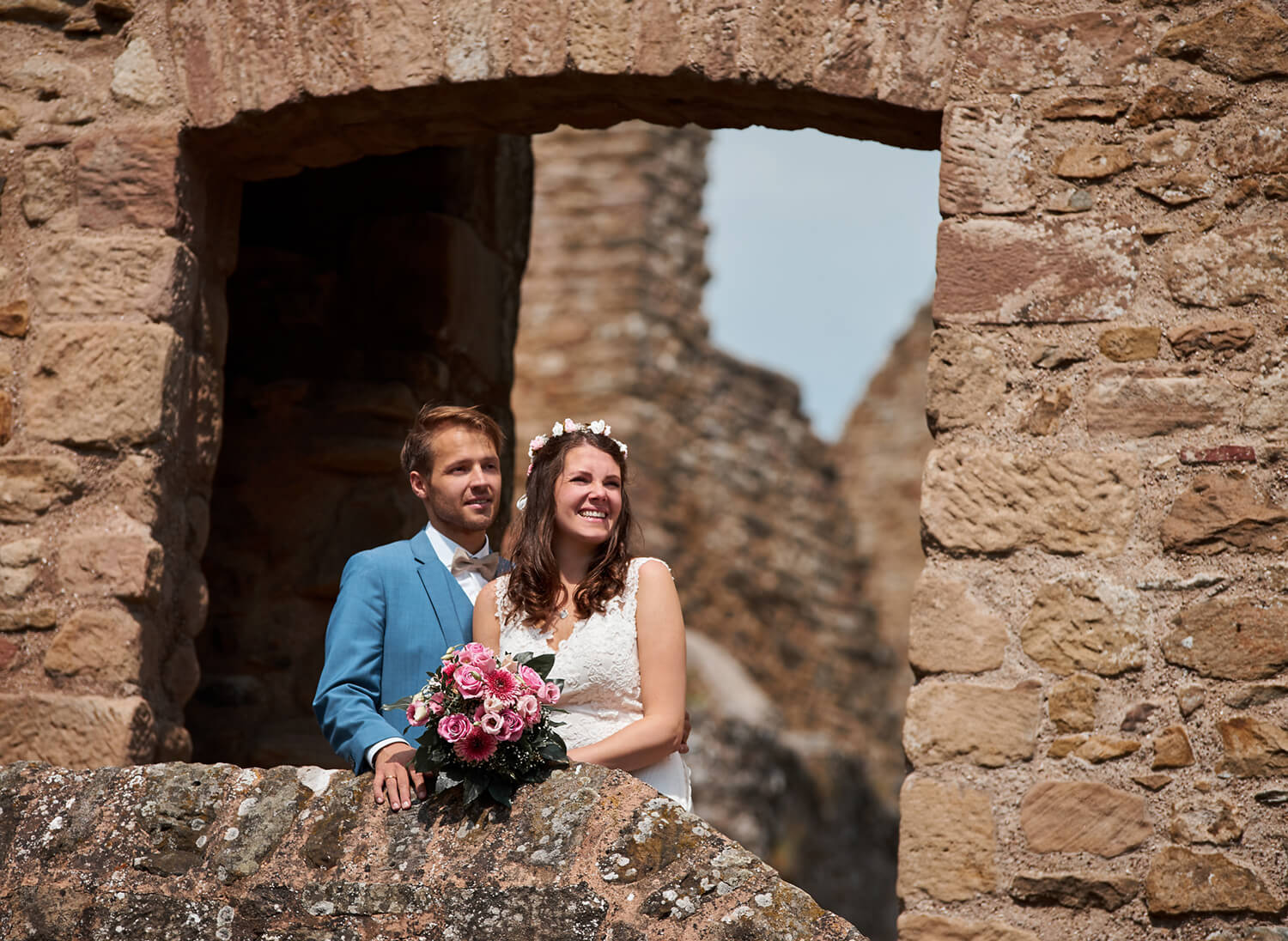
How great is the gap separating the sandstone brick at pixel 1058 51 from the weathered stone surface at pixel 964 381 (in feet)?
1.88

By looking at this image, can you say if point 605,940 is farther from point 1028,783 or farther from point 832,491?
point 832,491

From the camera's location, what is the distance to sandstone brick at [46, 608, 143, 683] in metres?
3.40

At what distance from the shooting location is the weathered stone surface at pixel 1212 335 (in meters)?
3.08

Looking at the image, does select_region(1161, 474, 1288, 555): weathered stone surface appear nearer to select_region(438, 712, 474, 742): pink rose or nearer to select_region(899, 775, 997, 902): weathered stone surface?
select_region(899, 775, 997, 902): weathered stone surface

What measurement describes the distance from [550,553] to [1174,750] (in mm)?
1309

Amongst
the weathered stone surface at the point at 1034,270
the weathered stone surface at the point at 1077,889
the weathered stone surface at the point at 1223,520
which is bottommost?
the weathered stone surface at the point at 1077,889

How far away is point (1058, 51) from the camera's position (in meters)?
3.24

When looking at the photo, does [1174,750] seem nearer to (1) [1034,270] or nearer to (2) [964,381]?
(2) [964,381]

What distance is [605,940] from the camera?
84.5 inches

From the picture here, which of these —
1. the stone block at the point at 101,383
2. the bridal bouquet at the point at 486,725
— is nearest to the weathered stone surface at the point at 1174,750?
the bridal bouquet at the point at 486,725

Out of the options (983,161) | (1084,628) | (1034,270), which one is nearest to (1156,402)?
(1034,270)

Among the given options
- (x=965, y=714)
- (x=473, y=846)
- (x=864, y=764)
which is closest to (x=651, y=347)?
(x=864, y=764)

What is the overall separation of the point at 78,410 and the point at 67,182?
1.93ft

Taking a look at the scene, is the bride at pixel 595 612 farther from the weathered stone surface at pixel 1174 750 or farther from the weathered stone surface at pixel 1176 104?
the weathered stone surface at pixel 1176 104
